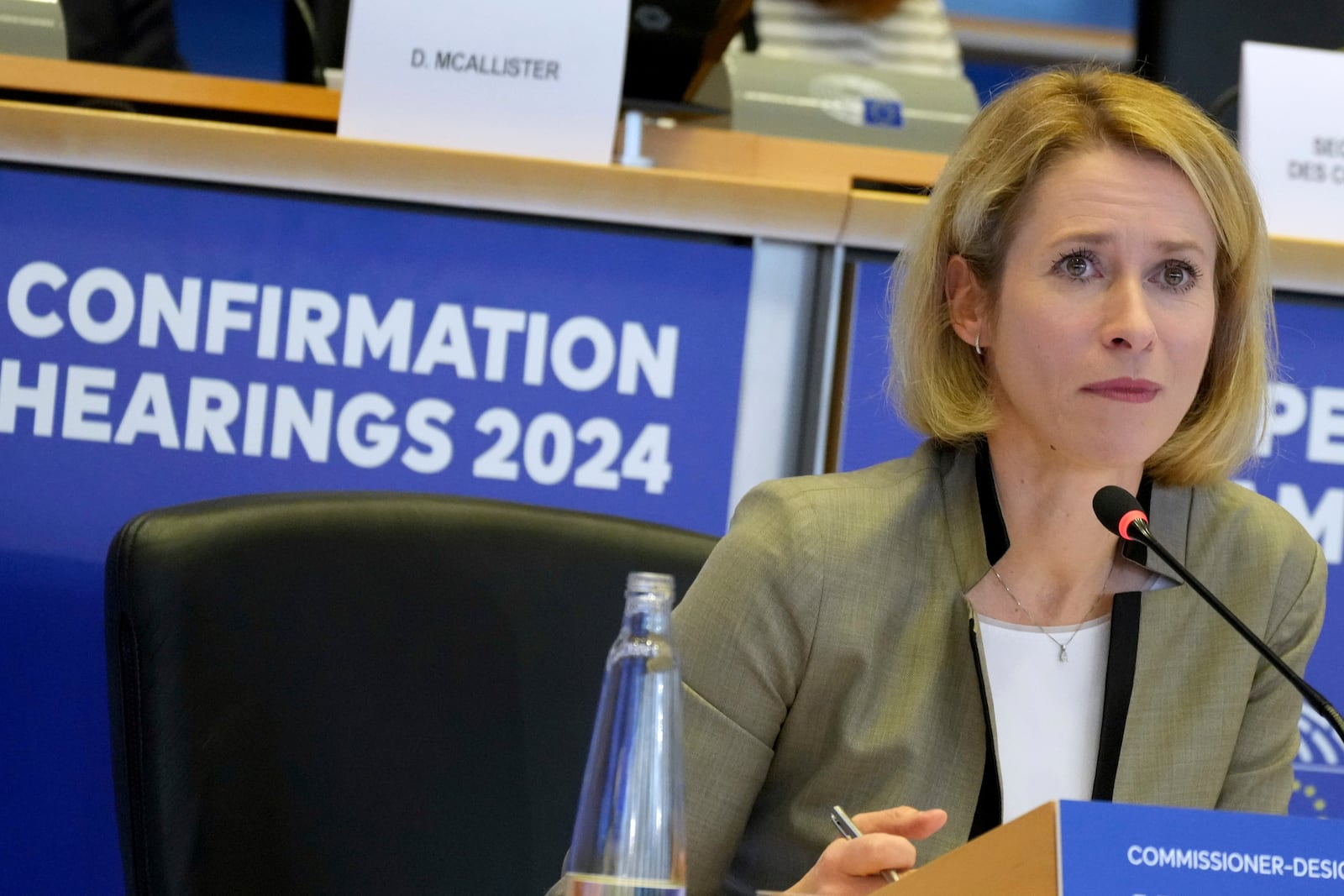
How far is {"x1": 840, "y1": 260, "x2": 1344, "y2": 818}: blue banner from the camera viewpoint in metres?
1.88

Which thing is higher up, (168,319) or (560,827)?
(168,319)

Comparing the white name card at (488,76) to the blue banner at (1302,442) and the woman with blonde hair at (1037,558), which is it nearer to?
the blue banner at (1302,442)

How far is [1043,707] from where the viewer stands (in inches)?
51.3

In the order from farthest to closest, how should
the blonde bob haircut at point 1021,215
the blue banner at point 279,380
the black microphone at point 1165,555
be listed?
the blue banner at point 279,380
the blonde bob haircut at point 1021,215
the black microphone at point 1165,555

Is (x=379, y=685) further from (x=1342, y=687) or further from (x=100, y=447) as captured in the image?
(x=1342, y=687)

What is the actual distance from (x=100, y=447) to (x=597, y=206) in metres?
0.62

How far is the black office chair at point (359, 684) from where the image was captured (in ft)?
3.62

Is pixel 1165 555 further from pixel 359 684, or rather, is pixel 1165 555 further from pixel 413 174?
pixel 413 174

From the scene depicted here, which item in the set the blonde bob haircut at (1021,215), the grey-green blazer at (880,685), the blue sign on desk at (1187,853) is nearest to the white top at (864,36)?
the blonde bob haircut at (1021,215)

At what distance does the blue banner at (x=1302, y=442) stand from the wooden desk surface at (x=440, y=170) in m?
0.07

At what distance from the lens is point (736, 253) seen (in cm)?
190

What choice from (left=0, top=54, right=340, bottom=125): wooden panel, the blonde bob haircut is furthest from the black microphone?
(left=0, top=54, right=340, bottom=125): wooden panel

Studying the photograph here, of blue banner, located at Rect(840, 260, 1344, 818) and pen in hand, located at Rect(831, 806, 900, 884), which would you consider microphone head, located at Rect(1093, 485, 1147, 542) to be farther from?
blue banner, located at Rect(840, 260, 1344, 818)

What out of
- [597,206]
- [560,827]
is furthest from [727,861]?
[597,206]
